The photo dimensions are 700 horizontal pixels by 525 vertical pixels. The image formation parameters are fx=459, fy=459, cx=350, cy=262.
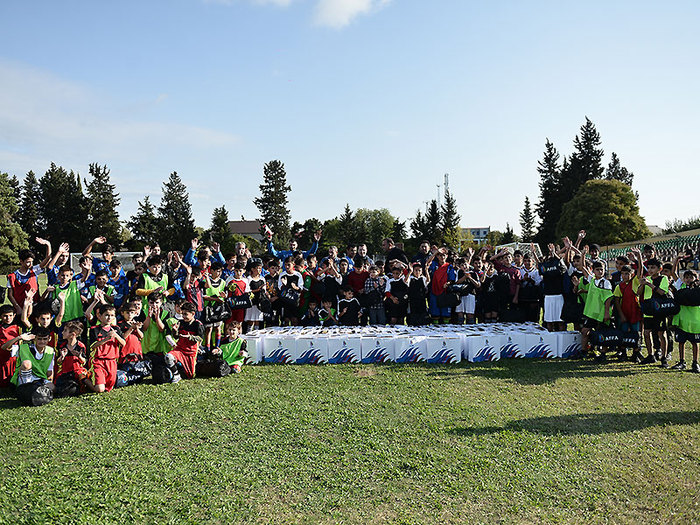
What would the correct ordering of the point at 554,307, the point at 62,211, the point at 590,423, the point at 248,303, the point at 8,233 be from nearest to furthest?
1. the point at 590,423
2. the point at 248,303
3. the point at 554,307
4. the point at 8,233
5. the point at 62,211

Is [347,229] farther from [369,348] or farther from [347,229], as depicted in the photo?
[369,348]

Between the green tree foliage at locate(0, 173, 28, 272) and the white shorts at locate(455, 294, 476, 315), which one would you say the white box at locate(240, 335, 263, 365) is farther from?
the green tree foliage at locate(0, 173, 28, 272)

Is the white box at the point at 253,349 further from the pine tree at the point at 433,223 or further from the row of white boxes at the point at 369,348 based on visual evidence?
the pine tree at the point at 433,223

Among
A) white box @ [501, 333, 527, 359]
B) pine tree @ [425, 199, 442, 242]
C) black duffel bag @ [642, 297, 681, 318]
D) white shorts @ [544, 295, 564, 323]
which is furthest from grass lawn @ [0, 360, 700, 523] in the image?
pine tree @ [425, 199, 442, 242]

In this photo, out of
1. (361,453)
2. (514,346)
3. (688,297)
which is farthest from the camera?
(514,346)

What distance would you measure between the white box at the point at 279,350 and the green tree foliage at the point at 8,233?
148ft

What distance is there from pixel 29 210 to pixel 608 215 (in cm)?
6545

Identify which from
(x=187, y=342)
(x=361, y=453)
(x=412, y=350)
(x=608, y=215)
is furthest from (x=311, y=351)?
(x=608, y=215)

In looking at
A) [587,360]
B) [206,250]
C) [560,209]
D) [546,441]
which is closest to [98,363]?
[206,250]

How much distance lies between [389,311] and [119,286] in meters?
5.51

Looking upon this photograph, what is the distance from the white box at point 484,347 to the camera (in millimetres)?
8297

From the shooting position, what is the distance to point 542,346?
8.52 m

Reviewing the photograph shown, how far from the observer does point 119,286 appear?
8.36 meters

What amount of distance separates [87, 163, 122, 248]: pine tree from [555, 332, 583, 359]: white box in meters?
53.2
